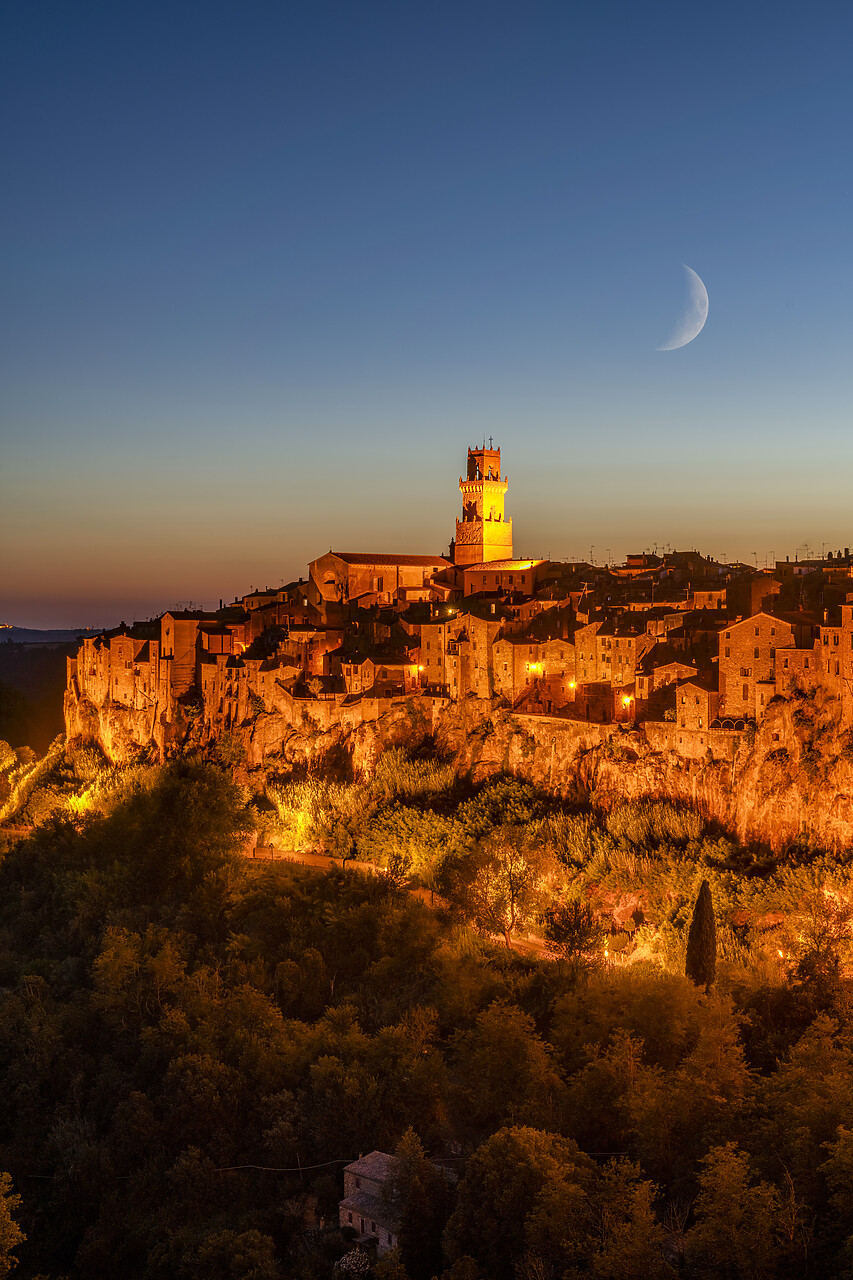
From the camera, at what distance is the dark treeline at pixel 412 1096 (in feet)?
74.2

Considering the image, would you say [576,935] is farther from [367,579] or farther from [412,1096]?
[367,579]

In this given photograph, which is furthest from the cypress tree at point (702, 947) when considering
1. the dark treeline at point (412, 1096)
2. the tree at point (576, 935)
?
the tree at point (576, 935)

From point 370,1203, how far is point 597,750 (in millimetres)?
18879

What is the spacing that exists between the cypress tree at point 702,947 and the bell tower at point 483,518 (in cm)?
4169

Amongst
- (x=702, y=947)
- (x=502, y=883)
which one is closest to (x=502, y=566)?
(x=502, y=883)

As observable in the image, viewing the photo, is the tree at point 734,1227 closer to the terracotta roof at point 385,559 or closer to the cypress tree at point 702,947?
the cypress tree at point 702,947

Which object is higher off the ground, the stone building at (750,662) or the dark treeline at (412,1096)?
the stone building at (750,662)

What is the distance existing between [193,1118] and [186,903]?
1353 cm

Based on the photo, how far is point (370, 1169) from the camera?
1057 inches

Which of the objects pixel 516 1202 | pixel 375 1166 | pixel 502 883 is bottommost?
pixel 375 1166

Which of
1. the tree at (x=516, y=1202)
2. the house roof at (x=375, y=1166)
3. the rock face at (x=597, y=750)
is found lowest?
the house roof at (x=375, y=1166)

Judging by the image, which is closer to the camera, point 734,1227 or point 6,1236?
point 734,1227

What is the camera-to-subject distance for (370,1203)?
1022 inches

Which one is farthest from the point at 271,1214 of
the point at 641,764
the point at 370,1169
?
the point at 641,764
